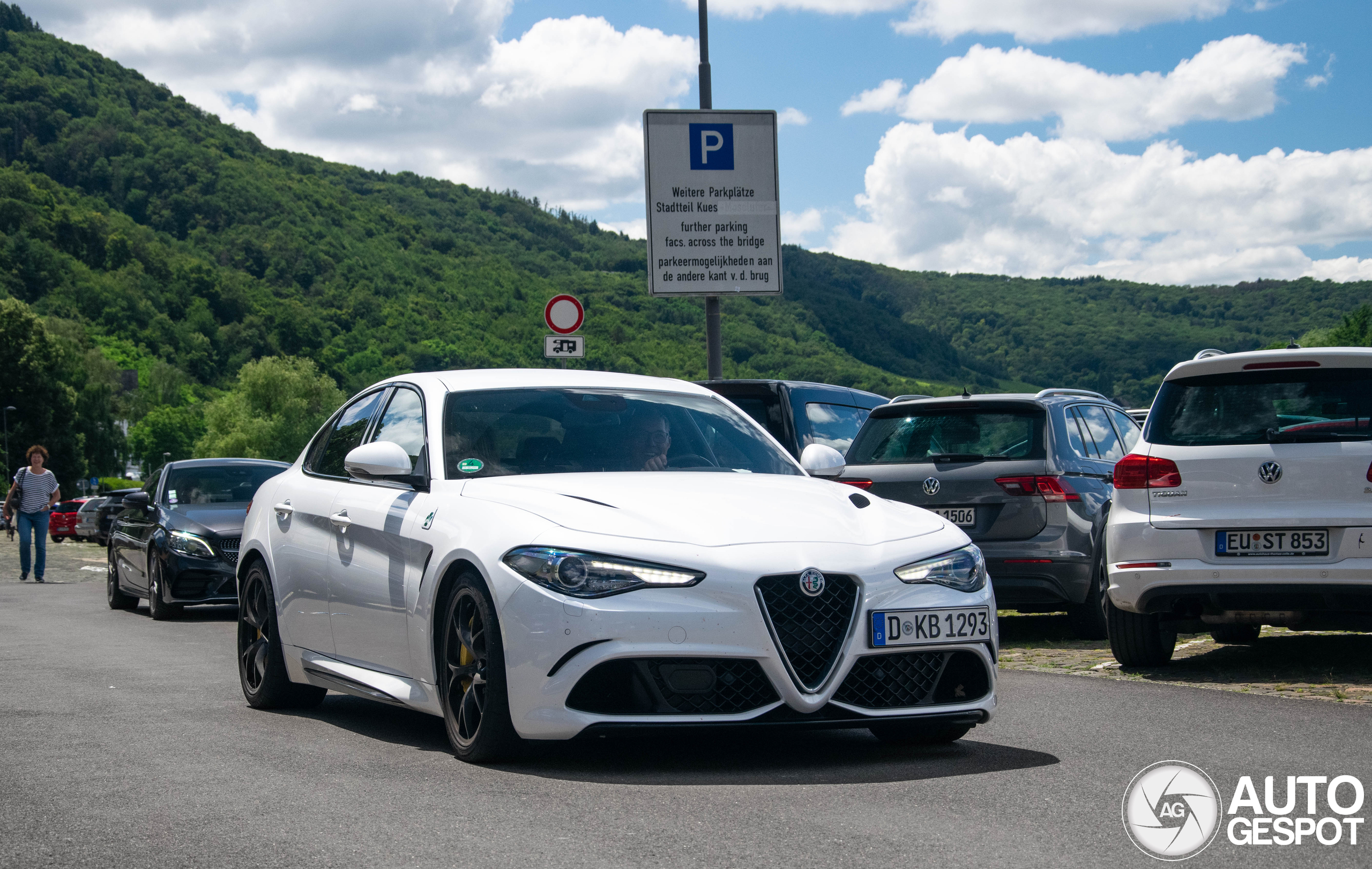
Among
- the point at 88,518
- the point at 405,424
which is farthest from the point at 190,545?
the point at 88,518

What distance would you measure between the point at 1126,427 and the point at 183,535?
9.05 meters

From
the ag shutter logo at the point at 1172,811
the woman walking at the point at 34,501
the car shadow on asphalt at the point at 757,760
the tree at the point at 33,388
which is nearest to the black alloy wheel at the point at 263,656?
the car shadow on asphalt at the point at 757,760

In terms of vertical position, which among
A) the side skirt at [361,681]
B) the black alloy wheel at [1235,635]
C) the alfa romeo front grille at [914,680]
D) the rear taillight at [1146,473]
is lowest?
the black alloy wheel at [1235,635]

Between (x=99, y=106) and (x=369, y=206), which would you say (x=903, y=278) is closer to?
Answer: (x=369, y=206)

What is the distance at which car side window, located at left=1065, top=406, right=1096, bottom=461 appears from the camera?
10750 millimetres

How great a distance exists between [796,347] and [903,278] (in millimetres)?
60396

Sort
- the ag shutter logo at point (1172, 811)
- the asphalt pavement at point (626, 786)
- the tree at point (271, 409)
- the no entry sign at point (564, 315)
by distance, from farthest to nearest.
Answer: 1. the tree at point (271, 409)
2. the no entry sign at point (564, 315)
3. the ag shutter logo at point (1172, 811)
4. the asphalt pavement at point (626, 786)

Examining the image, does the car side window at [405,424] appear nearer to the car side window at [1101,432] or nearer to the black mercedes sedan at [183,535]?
the car side window at [1101,432]

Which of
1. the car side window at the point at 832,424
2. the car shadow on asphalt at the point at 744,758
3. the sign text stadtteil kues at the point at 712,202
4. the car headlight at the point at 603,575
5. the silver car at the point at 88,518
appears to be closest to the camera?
the car headlight at the point at 603,575

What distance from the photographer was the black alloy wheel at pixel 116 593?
1675 cm

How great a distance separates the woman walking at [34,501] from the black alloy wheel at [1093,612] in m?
16.1

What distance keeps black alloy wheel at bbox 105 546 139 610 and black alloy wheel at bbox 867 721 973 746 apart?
12.5m

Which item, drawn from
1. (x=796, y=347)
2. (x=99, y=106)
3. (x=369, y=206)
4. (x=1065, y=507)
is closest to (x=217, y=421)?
(x=369, y=206)

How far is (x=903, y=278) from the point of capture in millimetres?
125625
